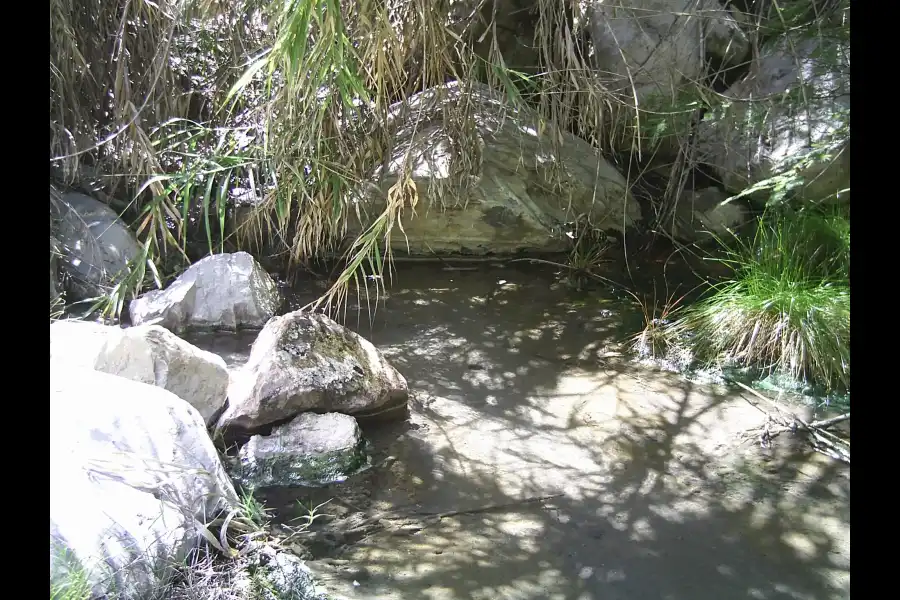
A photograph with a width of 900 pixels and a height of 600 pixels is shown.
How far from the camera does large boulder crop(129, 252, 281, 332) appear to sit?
344 centimetres

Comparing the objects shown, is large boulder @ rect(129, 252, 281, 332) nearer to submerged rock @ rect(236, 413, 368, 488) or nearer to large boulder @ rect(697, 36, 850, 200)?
submerged rock @ rect(236, 413, 368, 488)

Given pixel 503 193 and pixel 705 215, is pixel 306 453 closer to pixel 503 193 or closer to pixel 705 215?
pixel 503 193

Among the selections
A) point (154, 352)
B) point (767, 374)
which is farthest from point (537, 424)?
point (154, 352)

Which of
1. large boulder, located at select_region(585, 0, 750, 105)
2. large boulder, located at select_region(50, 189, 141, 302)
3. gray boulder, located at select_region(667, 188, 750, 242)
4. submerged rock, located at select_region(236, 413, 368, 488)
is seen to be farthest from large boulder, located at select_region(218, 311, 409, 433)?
gray boulder, located at select_region(667, 188, 750, 242)

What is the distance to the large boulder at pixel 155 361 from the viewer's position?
2.39 m

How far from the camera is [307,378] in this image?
267 cm

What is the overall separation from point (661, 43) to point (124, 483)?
2.98 metres

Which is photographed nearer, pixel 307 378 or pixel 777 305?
pixel 307 378

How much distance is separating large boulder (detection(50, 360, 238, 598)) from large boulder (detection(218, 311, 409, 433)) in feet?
Result: 1.50

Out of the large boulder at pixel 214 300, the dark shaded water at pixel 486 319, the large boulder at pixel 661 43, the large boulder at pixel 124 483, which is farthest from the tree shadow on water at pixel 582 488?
the large boulder at pixel 661 43

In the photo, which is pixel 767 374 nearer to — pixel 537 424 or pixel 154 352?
pixel 537 424

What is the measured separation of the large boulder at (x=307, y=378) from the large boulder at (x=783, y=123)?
171 centimetres

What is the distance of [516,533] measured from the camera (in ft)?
6.84

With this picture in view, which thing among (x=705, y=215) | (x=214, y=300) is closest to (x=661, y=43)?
(x=705, y=215)
